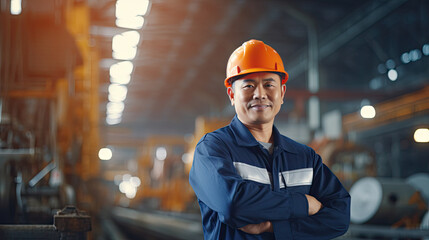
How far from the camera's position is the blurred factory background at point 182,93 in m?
6.46

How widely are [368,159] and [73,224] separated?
36.3 ft

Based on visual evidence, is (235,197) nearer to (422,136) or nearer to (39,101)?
(39,101)

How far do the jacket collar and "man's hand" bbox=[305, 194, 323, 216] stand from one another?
0.25 metres

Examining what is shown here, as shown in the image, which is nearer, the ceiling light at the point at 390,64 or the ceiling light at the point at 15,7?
the ceiling light at the point at 15,7

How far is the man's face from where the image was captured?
2.10 m

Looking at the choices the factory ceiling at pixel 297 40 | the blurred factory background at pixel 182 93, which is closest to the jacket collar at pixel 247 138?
the blurred factory background at pixel 182 93

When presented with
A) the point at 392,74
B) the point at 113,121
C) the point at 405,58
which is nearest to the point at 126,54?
the point at 392,74

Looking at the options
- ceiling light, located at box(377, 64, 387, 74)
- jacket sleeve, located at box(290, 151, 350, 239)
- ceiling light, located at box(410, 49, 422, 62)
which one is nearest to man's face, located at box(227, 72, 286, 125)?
jacket sleeve, located at box(290, 151, 350, 239)

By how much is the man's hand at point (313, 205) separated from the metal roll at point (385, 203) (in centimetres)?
716

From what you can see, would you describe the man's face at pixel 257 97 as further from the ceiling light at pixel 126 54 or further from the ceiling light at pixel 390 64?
the ceiling light at pixel 126 54

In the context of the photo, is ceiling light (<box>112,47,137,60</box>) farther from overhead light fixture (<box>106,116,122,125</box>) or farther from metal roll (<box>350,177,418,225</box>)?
overhead light fixture (<box>106,116,122,125</box>)

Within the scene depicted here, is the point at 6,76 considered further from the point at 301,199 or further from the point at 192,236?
the point at 192,236

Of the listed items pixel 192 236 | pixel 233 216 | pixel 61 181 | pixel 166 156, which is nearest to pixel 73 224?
pixel 233 216

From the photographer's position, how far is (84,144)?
1058 cm
